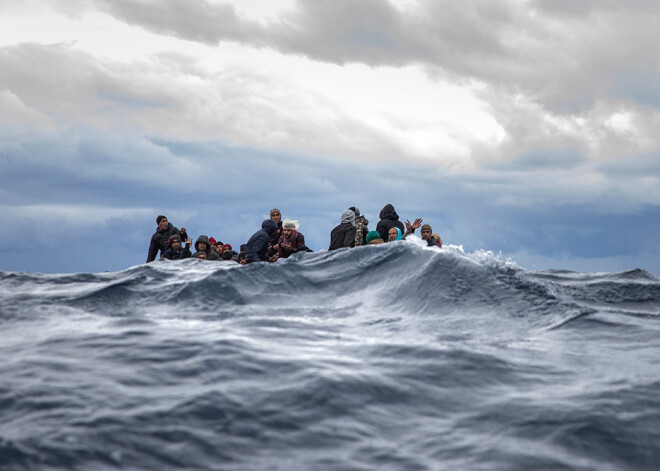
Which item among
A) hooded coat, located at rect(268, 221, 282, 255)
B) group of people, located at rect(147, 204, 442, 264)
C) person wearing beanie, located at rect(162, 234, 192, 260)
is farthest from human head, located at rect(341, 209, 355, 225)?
person wearing beanie, located at rect(162, 234, 192, 260)

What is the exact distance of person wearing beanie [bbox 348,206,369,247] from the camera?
1491 centimetres

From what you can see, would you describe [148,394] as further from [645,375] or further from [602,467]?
[645,375]

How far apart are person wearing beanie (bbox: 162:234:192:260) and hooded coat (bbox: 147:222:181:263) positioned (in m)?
0.16

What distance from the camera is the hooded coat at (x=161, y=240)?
1566 cm

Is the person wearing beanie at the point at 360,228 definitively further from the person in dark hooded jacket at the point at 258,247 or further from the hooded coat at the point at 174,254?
the hooded coat at the point at 174,254

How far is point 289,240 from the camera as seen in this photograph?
47.0 ft

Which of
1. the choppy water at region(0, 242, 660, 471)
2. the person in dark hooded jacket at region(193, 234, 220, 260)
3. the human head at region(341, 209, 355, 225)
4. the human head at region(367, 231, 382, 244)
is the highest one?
the human head at region(341, 209, 355, 225)

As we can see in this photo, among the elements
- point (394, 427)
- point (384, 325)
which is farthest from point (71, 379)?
point (384, 325)

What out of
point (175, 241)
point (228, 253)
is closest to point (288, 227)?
point (175, 241)

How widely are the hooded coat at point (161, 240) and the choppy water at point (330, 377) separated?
5.60m

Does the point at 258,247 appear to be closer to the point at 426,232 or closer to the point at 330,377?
the point at 426,232

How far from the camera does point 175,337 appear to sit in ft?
21.0

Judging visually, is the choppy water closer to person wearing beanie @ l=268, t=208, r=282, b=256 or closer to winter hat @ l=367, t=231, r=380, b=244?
winter hat @ l=367, t=231, r=380, b=244

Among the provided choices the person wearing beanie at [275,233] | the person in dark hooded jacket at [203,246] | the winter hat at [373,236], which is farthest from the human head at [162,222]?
the winter hat at [373,236]
